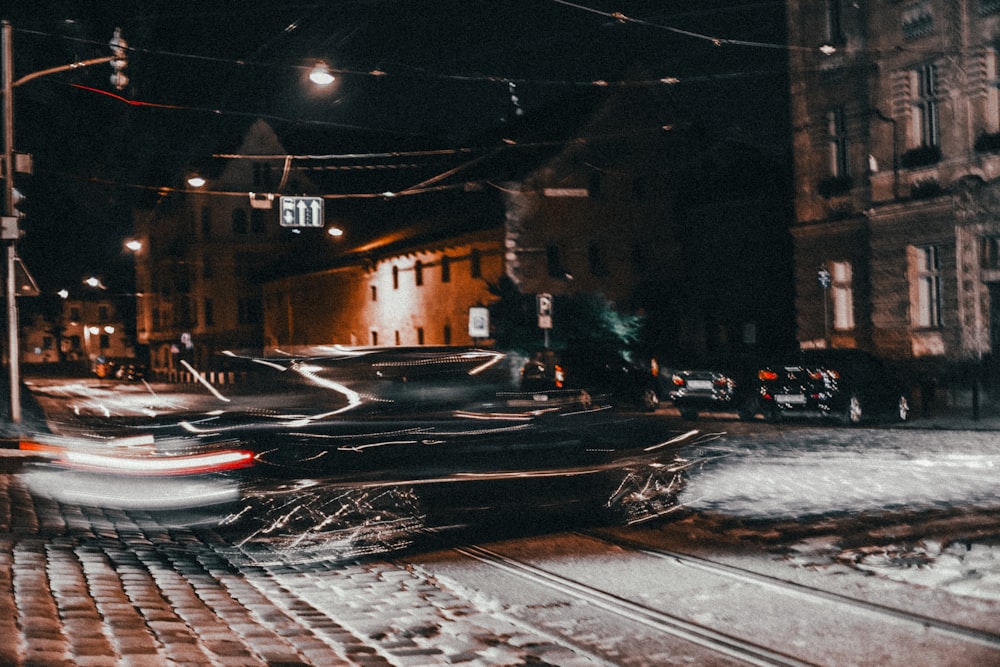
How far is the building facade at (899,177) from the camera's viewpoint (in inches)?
1036

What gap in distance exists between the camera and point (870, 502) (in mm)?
10469

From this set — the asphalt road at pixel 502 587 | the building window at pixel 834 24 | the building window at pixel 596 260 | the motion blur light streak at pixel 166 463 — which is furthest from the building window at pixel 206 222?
the motion blur light streak at pixel 166 463

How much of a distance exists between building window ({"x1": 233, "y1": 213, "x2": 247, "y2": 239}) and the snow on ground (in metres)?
56.9

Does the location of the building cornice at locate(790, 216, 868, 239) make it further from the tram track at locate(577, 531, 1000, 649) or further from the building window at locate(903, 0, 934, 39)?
the tram track at locate(577, 531, 1000, 649)

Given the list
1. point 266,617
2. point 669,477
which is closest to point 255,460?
point 266,617

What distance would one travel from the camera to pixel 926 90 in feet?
92.1

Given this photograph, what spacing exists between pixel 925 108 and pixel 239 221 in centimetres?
4981

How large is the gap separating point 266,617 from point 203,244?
218 ft

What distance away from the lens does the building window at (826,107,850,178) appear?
30.7 m

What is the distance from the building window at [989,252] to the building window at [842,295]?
178 inches

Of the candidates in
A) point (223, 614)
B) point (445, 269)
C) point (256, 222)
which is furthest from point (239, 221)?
point (223, 614)

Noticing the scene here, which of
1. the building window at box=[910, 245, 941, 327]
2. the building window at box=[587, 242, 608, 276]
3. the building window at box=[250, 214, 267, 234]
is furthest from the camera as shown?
the building window at box=[250, 214, 267, 234]

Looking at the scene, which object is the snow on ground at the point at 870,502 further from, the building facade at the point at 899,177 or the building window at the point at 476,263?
the building window at the point at 476,263

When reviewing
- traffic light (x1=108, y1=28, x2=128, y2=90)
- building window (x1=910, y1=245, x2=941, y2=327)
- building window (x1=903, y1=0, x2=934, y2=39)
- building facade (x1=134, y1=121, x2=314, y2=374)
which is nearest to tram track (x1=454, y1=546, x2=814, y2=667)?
traffic light (x1=108, y1=28, x2=128, y2=90)
